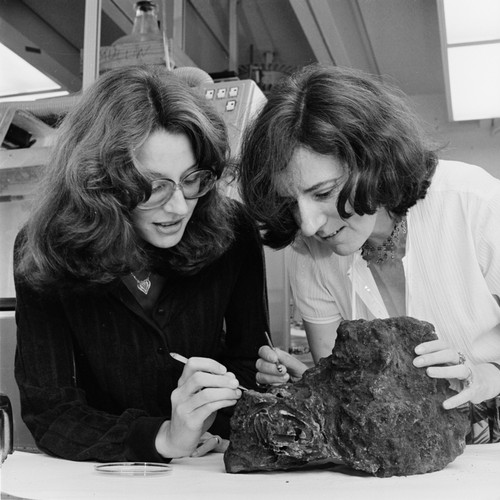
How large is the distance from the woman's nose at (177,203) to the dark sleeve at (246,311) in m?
0.31

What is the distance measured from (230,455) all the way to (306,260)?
0.67 metres

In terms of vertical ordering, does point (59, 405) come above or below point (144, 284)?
below

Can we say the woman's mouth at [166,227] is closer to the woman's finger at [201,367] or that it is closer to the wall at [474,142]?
the woman's finger at [201,367]

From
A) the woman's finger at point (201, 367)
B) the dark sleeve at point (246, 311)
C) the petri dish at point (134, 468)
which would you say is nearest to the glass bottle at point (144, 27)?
the dark sleeve at point (246, 311)

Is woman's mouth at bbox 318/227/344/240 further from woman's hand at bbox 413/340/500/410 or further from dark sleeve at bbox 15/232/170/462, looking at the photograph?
dark sleeve at bbox 15/232/170/462

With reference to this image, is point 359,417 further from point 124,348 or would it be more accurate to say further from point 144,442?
point 124,348

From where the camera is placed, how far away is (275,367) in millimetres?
1255

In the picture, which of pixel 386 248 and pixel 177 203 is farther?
pixel 386 248

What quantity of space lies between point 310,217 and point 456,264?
0.35 meters

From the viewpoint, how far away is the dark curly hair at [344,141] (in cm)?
123

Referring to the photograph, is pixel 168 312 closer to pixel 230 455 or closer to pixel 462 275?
pixel 230 455

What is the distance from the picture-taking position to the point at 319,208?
1.24 meters

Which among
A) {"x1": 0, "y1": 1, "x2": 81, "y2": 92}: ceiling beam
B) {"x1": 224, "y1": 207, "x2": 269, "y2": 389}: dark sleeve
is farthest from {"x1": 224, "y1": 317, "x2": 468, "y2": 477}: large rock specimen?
{"x1": 0, "y1": 1, "x2": 81, "y2": 92}: ceiling beam

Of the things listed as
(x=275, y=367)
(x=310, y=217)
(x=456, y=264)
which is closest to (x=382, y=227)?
(x=456, y=264)
